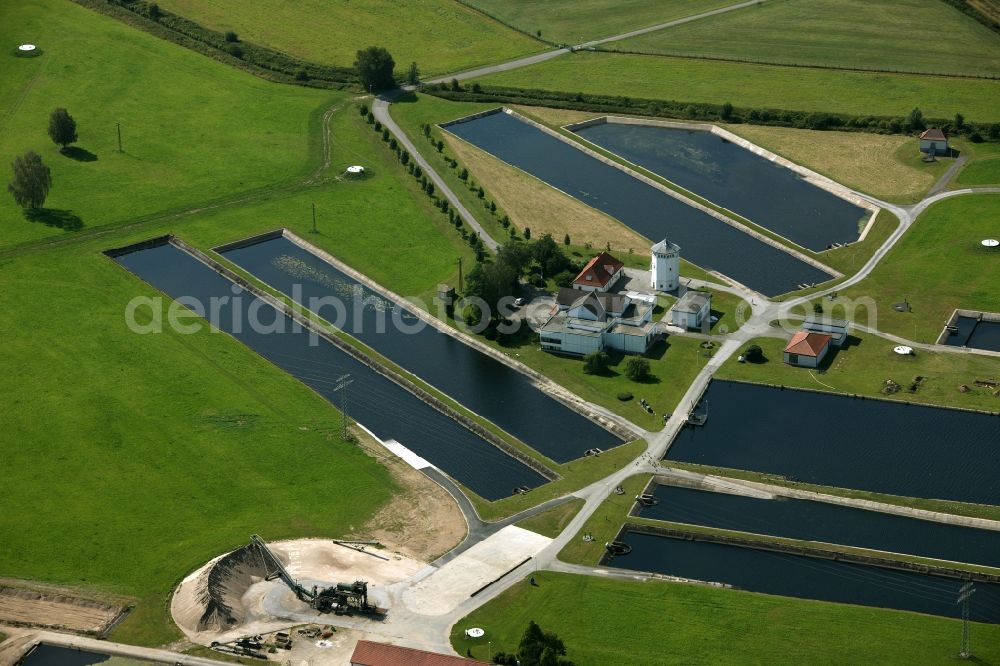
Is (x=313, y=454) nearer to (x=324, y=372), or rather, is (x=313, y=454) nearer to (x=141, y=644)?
(x=324, y=372)

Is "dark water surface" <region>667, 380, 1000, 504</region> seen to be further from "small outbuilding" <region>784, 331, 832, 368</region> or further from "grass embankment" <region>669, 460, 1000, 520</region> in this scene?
"small outbuilding" <region>784, 331, 832, 368</region>

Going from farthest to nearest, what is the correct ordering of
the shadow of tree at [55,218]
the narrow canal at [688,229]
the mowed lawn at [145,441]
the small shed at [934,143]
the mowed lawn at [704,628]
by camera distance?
the small shed at [934,143], the shadow of tree at [55,218], the narrow canal at [688,229], the mowed lawn at [145,441], the mowed lawn at [704,628]

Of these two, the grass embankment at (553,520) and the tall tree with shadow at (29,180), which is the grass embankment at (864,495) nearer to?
the grass embankment at (553,520)

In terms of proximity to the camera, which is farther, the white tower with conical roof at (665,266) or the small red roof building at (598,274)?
the small red roof building at (598,274)

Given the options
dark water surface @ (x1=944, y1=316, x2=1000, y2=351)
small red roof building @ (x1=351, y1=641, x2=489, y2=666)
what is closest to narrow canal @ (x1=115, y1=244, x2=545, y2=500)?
small red roof building @ (x1=351, y1=641, x2=489, y2=666)

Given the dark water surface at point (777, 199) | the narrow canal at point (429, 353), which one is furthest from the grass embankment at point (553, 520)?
the dark water surface at point (777, 199)

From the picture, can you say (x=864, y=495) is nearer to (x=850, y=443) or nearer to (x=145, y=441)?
(x=850, y=443)
